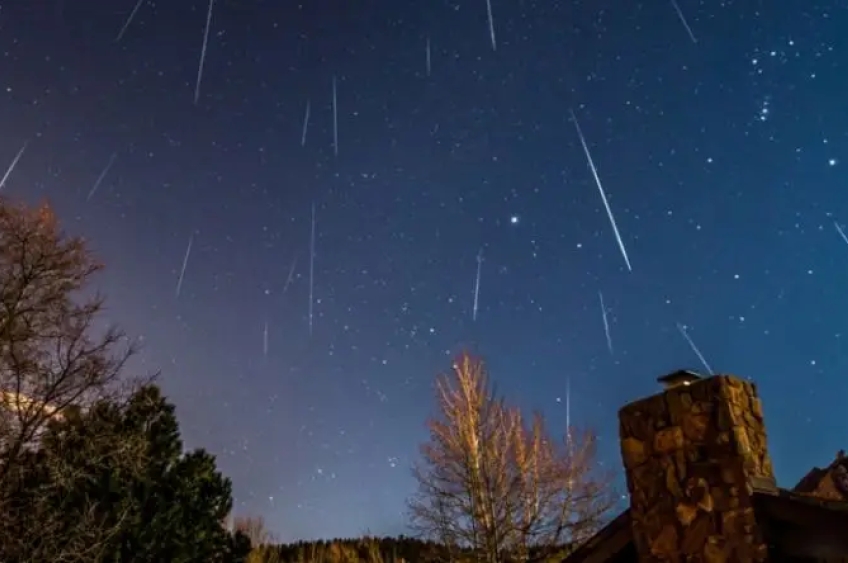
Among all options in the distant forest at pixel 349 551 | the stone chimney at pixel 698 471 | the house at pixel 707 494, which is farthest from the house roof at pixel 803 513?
the distant forest at pixel 349 551

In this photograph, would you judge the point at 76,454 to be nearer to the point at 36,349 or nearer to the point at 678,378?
the point at 36,349

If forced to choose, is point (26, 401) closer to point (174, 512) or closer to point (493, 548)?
point (174, 512)

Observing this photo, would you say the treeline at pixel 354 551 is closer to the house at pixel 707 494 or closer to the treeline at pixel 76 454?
the treeline at pixel 76 454

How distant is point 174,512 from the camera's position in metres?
13.5

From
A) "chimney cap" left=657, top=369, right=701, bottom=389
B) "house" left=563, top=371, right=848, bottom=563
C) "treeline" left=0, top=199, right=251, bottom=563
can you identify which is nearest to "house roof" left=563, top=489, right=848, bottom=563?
"house" left=563, top=371, right=848, bottom=563

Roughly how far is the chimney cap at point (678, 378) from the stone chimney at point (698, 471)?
29 millimetres

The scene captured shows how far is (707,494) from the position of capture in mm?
6488

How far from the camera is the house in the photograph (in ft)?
19.5

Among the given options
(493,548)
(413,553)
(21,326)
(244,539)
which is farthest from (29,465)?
(413,553)

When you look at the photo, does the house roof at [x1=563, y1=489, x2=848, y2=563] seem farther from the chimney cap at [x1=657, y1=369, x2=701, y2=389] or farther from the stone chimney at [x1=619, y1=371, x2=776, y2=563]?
the chimney cap at [x1=657, y1=369, x2=701, y2=389]

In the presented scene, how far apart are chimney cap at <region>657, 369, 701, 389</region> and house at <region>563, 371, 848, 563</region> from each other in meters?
0.01

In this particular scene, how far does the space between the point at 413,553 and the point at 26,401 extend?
47.8 feet

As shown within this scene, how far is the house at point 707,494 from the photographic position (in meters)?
5.94

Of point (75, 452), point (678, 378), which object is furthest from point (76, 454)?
point (678, 378)
